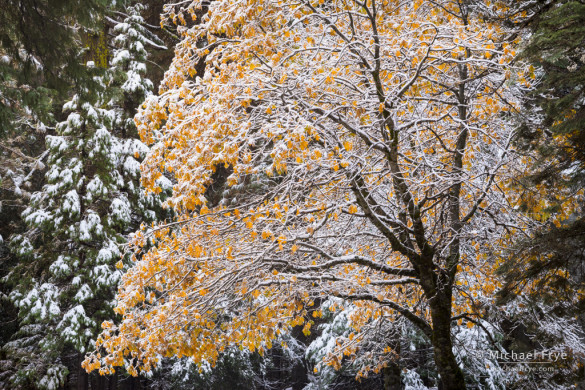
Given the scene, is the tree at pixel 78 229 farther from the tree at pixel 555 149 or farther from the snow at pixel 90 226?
the tree at pixel 555 149

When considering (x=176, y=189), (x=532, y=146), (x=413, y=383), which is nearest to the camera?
(x=176, y=189)

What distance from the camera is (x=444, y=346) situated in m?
5.25

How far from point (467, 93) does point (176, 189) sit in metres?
4.63

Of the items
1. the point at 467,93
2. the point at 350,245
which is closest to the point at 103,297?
the point at 350,245

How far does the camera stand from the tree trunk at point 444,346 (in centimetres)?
513

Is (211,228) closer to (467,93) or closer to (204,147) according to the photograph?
(204,147)

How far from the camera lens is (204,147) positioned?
4.50 m

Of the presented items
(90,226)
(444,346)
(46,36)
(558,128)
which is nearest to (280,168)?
(558,128)

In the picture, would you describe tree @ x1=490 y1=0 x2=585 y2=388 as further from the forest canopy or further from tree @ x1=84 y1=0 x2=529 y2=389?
tree @ x1=84 y1=0 x2=529 y2=389

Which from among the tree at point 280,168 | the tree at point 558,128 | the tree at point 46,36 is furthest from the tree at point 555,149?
the tree at point 46,36

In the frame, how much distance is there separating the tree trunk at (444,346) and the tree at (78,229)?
7.77m

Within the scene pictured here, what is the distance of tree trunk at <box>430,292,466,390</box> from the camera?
16.8ft

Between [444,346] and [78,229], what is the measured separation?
9.09 m

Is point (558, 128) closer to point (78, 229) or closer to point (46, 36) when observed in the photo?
point (46, 36)
